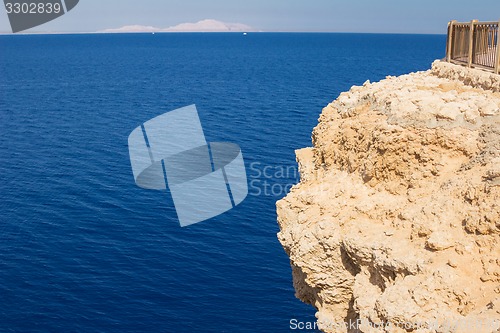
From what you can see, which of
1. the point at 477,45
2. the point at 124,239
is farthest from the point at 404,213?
the point at 124,239

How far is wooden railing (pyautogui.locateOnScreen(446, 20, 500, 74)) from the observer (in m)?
17.3

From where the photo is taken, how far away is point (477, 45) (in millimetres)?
18484

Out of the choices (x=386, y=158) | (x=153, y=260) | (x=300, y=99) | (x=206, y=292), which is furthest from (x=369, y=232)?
(x=300, y=99)

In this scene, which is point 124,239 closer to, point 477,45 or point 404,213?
point 477,45

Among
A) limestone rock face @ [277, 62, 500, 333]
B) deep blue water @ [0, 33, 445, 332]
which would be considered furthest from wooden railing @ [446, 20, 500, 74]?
deep blue water @ [0, 33, 445, 332]

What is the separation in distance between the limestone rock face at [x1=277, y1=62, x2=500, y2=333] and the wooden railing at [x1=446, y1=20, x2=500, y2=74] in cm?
127

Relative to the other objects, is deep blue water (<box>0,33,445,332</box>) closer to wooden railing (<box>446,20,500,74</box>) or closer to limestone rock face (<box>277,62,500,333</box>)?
limestone rock face (<box>277,62,500,333</box>)

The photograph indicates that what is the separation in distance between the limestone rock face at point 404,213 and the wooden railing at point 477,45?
1269 mm

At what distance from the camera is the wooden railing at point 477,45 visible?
1731 centimetres

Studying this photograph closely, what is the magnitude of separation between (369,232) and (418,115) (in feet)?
9.62

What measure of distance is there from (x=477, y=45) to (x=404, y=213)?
8.92 meters

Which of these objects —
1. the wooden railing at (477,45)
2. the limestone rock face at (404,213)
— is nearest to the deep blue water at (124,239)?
the limestone rock face at (404,213)

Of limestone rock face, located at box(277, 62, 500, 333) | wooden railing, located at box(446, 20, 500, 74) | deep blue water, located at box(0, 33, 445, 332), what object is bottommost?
deep blue water, located at box(0, 33, 445, 332)

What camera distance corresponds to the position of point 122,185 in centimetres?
4472
